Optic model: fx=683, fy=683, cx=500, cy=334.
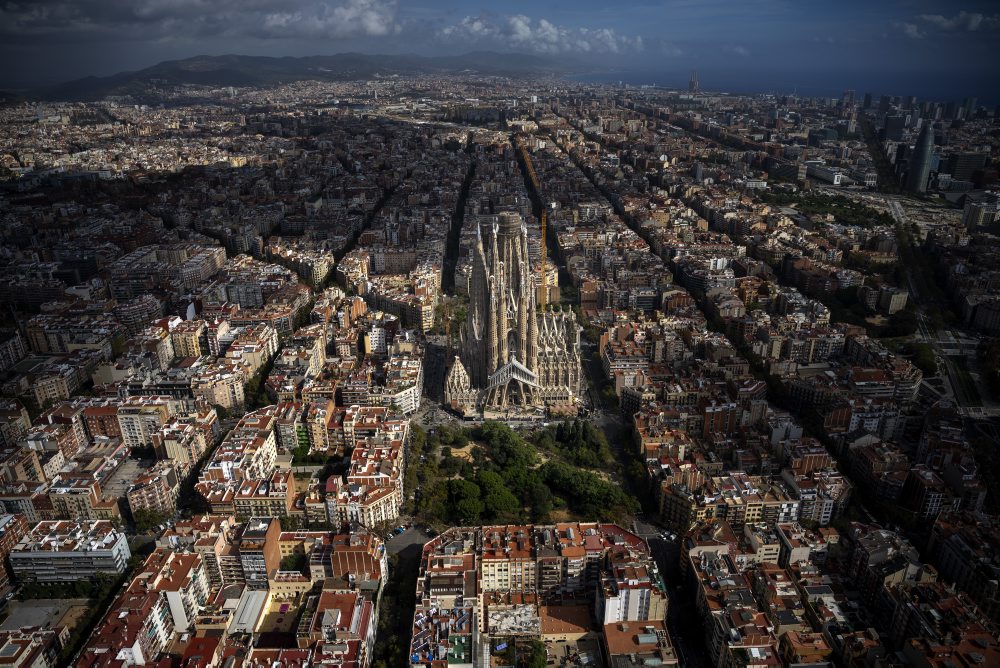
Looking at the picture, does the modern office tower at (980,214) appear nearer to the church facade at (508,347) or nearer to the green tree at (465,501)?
the church facade at (508,347)

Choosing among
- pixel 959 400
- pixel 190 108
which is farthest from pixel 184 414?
pixel 190 108

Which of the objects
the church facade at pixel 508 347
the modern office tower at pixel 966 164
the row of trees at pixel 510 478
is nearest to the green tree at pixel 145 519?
the row of trees at pixel 510 478

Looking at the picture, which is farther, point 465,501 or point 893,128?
point 893,128

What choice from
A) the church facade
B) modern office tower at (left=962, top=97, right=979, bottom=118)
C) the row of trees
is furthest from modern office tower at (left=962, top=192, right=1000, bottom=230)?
modern office tower at (left=962, top=97, right=979, bottom=118)

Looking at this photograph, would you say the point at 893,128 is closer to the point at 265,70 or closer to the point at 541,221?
the point at 541,221

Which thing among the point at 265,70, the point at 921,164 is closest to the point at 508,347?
the point at 921,164

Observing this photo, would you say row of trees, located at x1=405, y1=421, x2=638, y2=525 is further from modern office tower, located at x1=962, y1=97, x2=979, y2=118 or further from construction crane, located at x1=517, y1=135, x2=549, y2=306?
modern office tower, located at x1=962, y1=97, x2=979, y2=118
